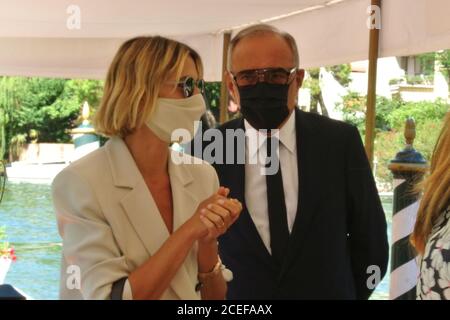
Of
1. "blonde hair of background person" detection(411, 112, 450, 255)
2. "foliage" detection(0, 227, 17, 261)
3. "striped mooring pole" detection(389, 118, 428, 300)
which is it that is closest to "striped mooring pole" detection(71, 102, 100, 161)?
"striped mooring pole" detection(389, 118, 428, 300)

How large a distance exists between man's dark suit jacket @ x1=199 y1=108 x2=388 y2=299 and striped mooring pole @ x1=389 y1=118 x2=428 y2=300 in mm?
1368

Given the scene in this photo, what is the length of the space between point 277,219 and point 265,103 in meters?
0.26

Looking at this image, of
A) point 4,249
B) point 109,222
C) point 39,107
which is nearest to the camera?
point 109,222

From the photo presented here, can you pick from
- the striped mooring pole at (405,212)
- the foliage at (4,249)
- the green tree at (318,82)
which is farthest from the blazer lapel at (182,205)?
the foliage at (4,249)

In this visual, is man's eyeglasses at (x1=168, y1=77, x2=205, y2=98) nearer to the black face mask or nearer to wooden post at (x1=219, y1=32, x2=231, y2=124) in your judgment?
the black face mask

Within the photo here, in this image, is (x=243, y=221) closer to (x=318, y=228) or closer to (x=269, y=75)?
(x=318, y=228)

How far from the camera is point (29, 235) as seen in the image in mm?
6387

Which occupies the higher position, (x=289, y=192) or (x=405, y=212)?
(x=289, y=192)

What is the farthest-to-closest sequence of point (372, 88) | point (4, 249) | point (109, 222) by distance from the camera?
point (4, 249), point (372, 88), point (109, 222)

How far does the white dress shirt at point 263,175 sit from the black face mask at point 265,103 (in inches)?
1.0

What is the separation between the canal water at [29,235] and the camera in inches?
221

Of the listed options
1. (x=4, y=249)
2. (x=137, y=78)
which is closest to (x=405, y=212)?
(x=137, y=78)
